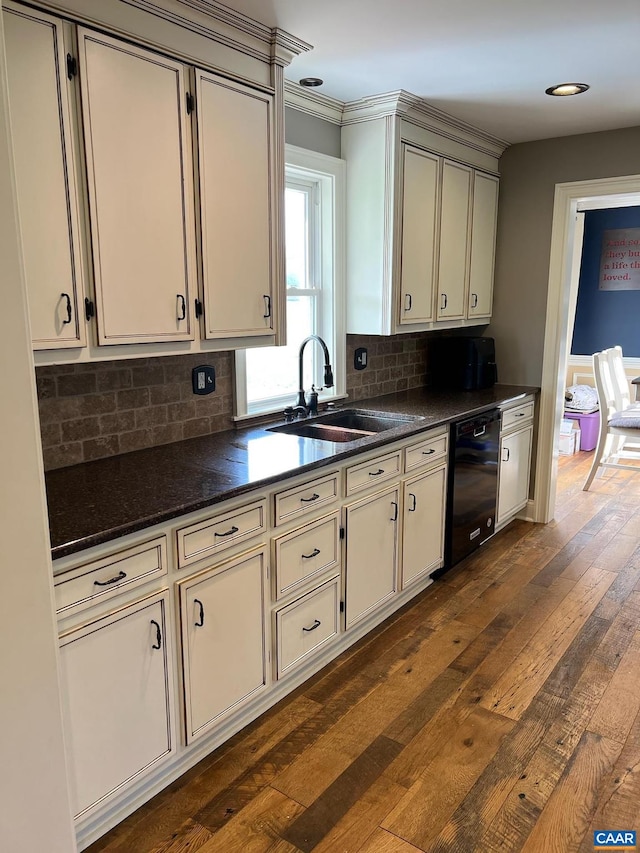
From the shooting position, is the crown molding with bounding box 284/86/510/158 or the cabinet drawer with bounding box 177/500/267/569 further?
the crown molding with bounding box 284/86/510/158

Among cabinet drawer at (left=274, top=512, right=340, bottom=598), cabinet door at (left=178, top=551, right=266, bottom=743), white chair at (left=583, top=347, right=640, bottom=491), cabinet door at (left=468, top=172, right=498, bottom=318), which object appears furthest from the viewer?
white chair at (left=583, top=347, right=640, bottom=491)

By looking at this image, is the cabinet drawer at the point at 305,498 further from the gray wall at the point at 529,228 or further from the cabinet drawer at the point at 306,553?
the gray wall at the point at 529,228

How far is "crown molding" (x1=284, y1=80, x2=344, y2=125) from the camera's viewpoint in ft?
9.53

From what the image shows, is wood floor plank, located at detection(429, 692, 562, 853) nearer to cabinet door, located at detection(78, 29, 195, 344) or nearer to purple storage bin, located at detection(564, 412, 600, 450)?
cabinet door, located at detection(78, 29, 195, 344)

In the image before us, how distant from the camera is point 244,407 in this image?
9.34ft

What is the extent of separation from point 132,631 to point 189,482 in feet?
1.59

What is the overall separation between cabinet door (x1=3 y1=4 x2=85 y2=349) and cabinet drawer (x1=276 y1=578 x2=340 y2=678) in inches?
47.6

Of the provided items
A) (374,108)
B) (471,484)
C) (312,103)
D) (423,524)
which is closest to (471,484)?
(471,484)

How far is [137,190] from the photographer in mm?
1967

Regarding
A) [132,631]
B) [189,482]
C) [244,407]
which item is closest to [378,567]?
[244,407]

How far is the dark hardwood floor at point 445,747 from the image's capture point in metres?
1.82

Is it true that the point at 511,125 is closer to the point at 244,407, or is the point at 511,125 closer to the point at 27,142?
the point at 244,407

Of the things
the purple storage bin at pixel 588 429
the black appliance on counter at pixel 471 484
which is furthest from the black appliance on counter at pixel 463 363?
the purple storage bin at pixel 588 429

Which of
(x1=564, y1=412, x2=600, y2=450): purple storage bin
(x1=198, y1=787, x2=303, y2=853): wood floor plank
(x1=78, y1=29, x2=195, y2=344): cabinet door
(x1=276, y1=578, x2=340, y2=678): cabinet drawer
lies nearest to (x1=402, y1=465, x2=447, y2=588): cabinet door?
(x1=276, y1=578, x2=340, y2=678): cabinet drawer
